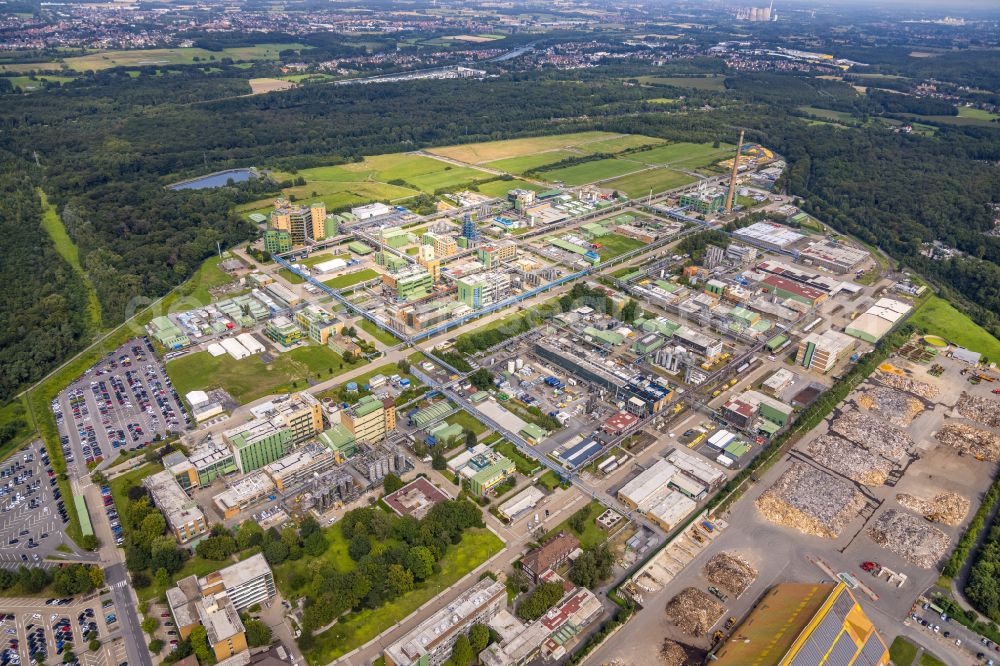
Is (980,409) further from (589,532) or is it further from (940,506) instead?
(589,532)

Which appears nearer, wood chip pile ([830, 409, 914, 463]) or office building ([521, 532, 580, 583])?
office building ([521, 532, 580, 583])

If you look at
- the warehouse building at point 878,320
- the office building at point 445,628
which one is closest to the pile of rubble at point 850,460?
the warehouse building at point 878,320

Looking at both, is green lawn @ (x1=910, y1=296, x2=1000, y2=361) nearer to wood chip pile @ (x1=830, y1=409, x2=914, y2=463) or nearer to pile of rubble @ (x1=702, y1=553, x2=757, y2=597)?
wood chip pile @ (x1=830, y1=409, x2=914, y2=463)

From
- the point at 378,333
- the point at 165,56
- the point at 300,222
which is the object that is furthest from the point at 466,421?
the point at 165,56

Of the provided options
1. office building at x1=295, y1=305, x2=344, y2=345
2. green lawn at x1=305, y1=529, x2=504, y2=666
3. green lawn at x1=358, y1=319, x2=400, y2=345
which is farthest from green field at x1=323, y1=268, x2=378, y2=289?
green lawn at x1=305, y1=529, x2=504, y2=666

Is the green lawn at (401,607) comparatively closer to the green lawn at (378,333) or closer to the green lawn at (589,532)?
the green lawn at (589,532)
